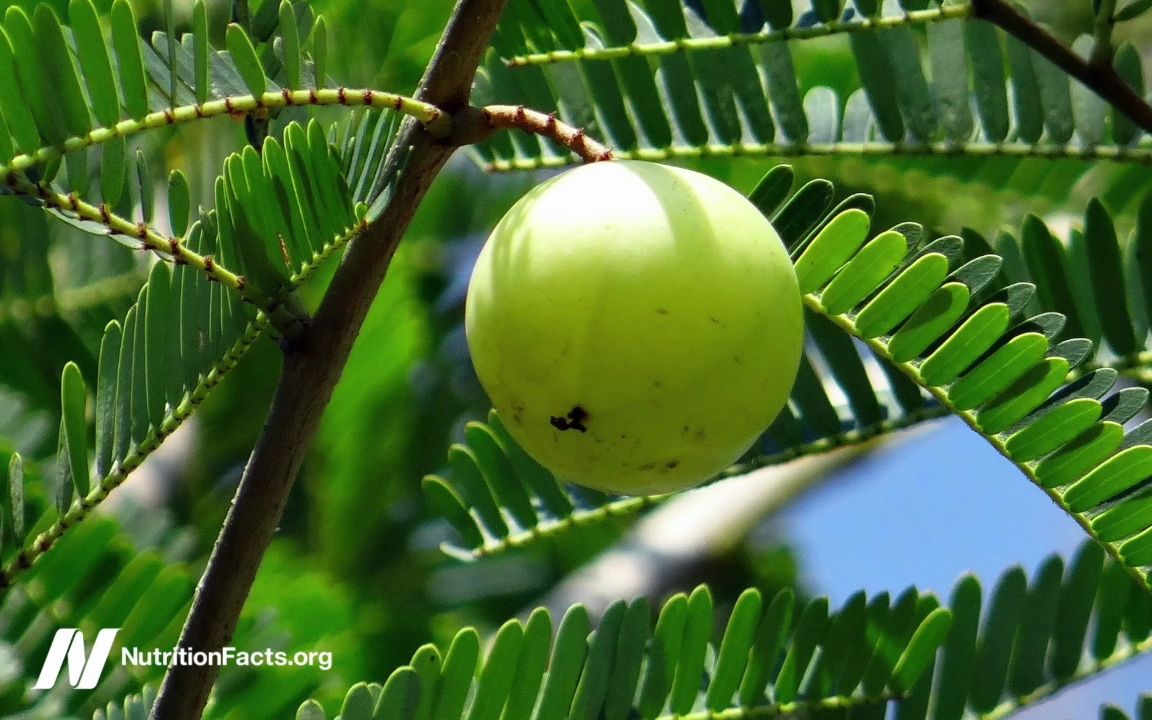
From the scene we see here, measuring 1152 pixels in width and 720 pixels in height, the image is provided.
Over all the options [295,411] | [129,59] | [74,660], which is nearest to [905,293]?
[295,411]

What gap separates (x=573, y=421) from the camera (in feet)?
2.93

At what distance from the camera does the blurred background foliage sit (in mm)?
1675

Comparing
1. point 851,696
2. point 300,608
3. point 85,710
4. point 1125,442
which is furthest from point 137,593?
point 1125,442

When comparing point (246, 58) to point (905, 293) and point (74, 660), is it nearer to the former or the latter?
point (905, 293)

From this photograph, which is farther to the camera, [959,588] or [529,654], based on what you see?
[959,588]

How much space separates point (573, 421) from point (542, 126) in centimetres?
22

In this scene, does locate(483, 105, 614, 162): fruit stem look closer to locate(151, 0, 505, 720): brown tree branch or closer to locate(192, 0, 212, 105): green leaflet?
locate(151, 0, 505, 720): brown tree branch

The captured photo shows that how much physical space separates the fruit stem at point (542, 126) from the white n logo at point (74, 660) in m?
0.71

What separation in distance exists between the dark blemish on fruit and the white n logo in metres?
0.67

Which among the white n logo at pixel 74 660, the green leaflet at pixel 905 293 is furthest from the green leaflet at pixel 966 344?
the white n logo at pixel 74 660

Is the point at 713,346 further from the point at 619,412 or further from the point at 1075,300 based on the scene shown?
the point at 1075,300

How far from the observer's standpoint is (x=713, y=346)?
854 millimetres

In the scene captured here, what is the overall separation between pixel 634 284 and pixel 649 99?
584 mm

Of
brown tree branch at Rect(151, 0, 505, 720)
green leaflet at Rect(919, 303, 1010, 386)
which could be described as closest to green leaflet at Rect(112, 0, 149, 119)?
brown tree branch at Rect(151, 0, 505, 720)
